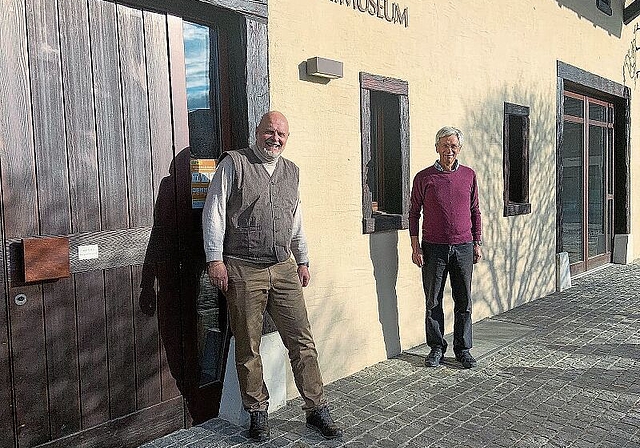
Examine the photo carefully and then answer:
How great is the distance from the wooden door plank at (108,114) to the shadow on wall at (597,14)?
6318 mm

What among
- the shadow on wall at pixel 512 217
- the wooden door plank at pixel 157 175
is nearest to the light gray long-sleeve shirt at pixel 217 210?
the wooden door plank at pixel 157 175

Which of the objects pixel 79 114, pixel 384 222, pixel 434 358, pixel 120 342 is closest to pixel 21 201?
pixel 79 114

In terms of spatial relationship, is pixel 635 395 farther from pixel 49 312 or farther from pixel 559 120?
pixel 559 120

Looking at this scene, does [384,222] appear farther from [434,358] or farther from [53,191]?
[53,191]

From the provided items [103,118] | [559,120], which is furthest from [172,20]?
[559,120]

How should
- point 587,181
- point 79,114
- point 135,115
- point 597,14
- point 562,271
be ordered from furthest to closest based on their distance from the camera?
point 587,181
point 597,14
point 562,271
point 135,115
point 79,114

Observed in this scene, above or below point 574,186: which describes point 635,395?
below

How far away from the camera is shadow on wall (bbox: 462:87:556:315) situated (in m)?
6.22

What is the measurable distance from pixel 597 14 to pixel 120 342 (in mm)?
8372

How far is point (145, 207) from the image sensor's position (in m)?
3.46

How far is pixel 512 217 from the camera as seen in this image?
679cm

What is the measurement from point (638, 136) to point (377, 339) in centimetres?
791

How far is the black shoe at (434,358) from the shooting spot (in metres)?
4.79

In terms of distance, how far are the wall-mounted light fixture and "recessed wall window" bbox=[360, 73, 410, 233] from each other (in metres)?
0.65
